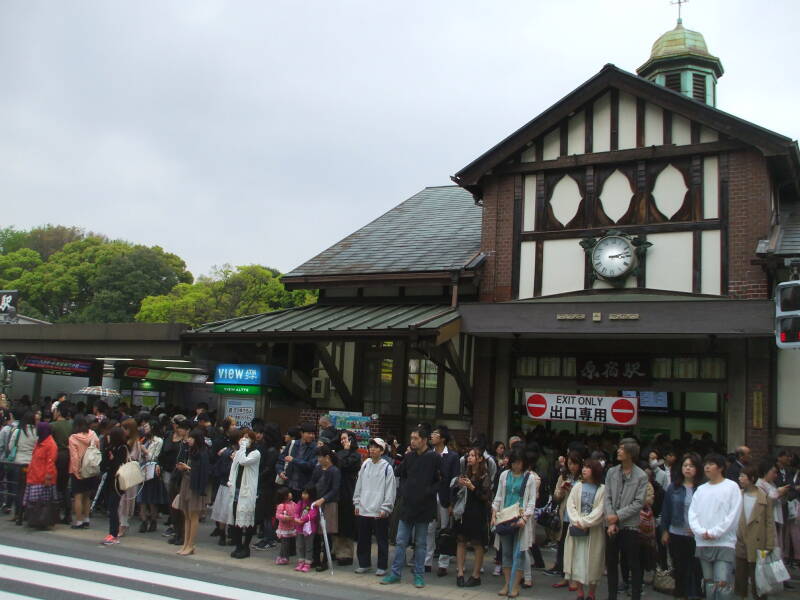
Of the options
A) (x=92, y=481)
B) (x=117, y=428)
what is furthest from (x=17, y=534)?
(x=117, y=428)

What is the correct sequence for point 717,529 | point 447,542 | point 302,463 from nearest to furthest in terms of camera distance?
1. point 717,529
2. point 447,542
3. point 302,463

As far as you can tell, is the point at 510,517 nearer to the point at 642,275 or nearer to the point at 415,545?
the point at 415,545

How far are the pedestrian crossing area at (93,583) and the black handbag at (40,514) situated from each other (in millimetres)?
1911

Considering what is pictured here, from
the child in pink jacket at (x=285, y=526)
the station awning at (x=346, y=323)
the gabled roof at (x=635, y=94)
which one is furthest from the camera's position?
the station awning at (x=346, y=323)

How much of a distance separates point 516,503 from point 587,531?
0.88m

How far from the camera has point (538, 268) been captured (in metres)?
14.4

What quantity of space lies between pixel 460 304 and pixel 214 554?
248 inches

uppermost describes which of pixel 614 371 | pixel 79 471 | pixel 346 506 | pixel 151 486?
pixel 614 371

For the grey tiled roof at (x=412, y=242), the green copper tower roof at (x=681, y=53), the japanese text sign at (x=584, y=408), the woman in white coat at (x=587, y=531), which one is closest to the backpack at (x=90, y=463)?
the grey tiled roof at (x=412, y=242)

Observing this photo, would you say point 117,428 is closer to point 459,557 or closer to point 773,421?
point 459,557

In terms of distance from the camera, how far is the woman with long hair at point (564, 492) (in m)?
9.03

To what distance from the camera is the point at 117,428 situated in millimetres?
11164

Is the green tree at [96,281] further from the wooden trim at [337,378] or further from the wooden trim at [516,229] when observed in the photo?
the wooden trim at [516,229]

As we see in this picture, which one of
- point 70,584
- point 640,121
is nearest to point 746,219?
point 640,121
